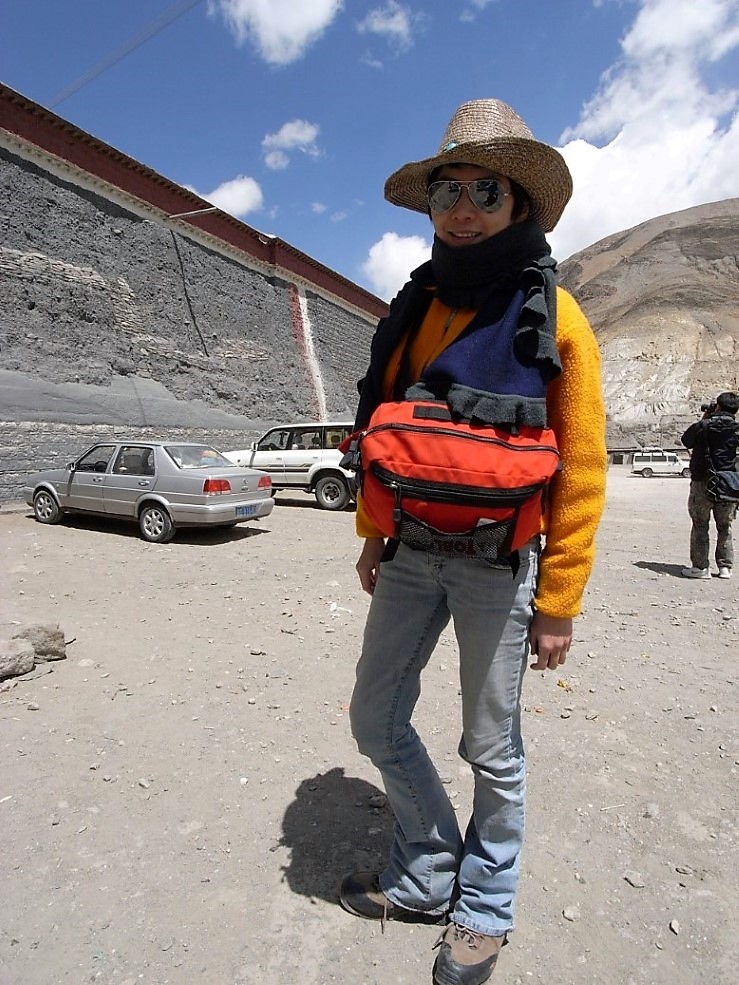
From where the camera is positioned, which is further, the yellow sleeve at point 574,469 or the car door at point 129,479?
the car door at point 129,479

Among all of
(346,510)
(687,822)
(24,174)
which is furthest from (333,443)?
(687,822)

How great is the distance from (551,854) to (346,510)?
9280 millimetres

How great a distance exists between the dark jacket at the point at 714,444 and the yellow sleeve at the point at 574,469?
5.37m

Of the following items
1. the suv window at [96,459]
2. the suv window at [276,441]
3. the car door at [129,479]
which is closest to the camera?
the car door at [129,479]

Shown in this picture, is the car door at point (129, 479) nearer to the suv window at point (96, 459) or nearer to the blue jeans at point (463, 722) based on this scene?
the suv window at point (96, 459)

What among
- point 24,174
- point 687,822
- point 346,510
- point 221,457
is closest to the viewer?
point 687,822

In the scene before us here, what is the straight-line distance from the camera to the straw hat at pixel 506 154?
5.00ft

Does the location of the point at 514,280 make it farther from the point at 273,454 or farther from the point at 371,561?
the point at 273,454

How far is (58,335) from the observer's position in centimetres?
1102

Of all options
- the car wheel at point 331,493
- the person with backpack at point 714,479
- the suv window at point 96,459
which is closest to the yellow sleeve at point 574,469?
the person with backpack at point 714,479

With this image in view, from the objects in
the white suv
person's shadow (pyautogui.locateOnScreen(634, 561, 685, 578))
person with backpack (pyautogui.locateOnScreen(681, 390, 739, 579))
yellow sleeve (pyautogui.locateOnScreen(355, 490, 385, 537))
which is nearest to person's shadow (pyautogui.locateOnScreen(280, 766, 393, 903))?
yellow sleeve (pyautogui.locateOnScreen(355, 490, 385, 537))

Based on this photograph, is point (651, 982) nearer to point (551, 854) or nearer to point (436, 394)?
point (551, 854)

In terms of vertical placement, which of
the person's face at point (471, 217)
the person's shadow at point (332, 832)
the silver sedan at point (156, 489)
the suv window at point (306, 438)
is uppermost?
the person's face at point (471, 217)

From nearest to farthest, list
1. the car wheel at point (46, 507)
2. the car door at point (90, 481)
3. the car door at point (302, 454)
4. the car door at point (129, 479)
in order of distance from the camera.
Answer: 1. the car door at point (129, 479)
2. the car door at point (90, 481)
3. the car wheel at point (46, 507)
4. the car door at point (302, 454)
